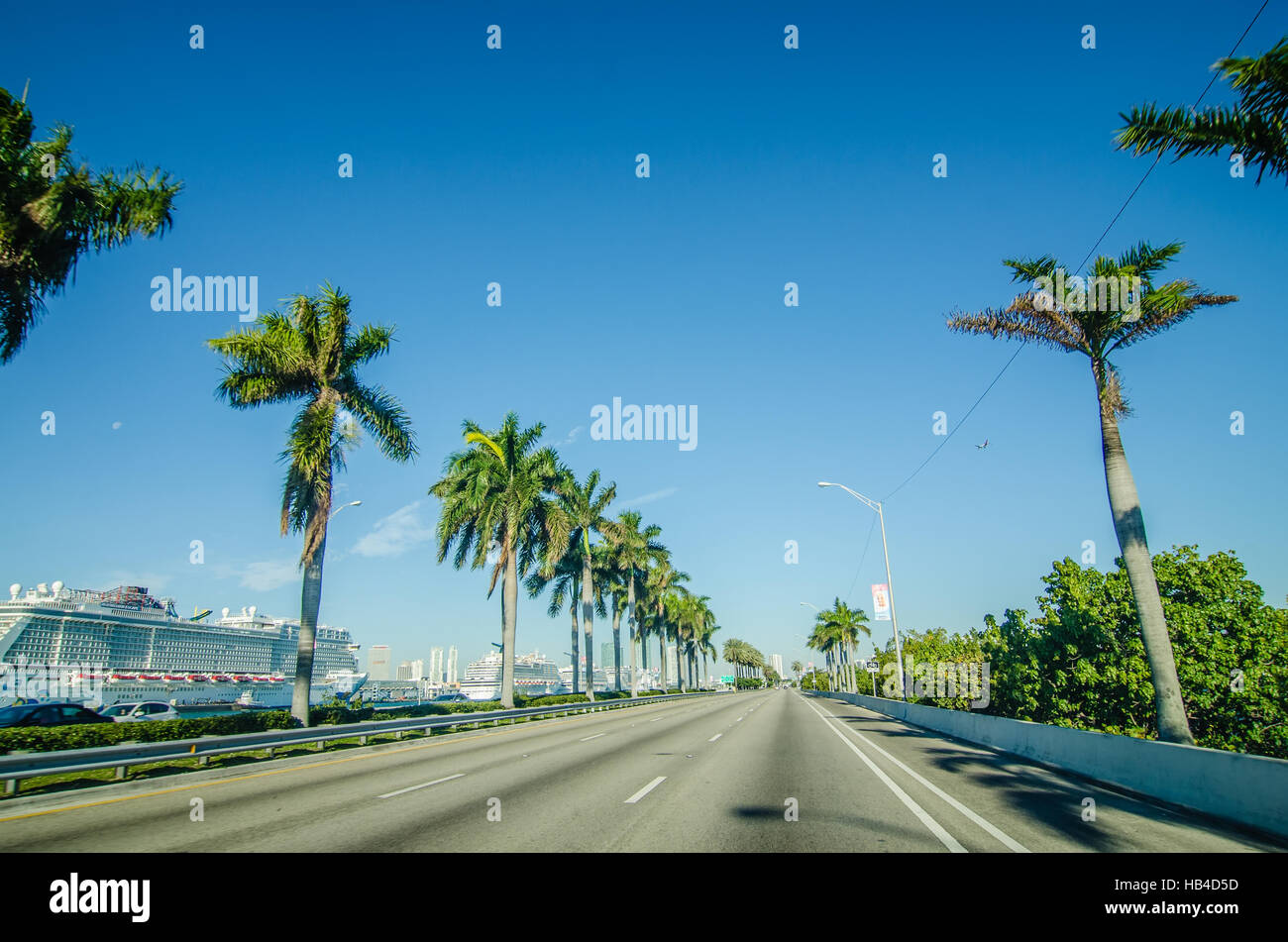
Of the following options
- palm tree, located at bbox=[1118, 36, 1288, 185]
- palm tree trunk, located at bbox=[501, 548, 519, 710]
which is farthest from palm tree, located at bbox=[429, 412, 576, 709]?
palm tree, located at bbox=[1118, 36, 1288, 185]

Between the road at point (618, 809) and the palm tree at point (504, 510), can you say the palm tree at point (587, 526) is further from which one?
the road at point (618, 809)

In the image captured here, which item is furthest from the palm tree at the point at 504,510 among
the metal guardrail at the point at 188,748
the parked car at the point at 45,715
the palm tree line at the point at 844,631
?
the palm tree line at the point at 844,631

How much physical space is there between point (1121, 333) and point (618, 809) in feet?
48.4

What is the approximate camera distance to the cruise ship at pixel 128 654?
6769cm

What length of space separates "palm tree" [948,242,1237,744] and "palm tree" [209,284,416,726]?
65.0 feet

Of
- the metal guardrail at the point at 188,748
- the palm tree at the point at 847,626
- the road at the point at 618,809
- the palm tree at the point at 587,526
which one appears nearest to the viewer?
the road at the point at 618,809

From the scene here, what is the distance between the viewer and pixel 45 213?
1434 cm

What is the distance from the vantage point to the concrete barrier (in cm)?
761

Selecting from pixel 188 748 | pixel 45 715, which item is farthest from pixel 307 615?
pixel 45 715

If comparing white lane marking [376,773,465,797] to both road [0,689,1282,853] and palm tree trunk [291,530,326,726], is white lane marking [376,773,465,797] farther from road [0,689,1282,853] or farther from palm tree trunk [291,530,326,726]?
palm tree trunk [291,530,326,726]
